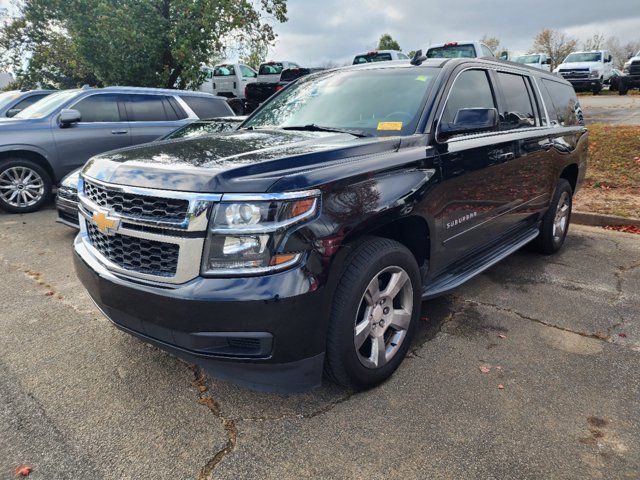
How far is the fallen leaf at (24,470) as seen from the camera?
213 cm

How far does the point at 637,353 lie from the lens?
3.22m

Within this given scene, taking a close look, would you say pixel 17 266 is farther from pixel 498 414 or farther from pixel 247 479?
pixel 498 414

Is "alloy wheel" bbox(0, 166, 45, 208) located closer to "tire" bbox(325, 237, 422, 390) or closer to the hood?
the hood

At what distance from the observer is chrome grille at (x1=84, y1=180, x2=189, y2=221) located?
2.24 metres

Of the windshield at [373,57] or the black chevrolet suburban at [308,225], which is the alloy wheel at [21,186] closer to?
the black chevrolet suburban at [308,225]

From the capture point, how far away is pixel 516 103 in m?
4.31

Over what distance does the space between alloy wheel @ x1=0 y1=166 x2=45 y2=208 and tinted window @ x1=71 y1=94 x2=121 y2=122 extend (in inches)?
45.6

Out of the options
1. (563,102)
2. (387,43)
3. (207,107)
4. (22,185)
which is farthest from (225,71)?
(387,43)

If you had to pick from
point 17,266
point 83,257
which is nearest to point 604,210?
point 83,257

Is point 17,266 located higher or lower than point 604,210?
lower

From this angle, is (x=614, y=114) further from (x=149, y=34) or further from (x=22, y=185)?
(x=22, y=185)

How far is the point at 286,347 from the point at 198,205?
765 mm

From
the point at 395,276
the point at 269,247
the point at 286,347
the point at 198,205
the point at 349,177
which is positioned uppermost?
the point at 349,177

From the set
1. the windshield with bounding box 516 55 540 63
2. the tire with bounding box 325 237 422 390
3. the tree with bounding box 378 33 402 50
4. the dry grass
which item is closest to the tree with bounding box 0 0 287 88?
the dry grass
